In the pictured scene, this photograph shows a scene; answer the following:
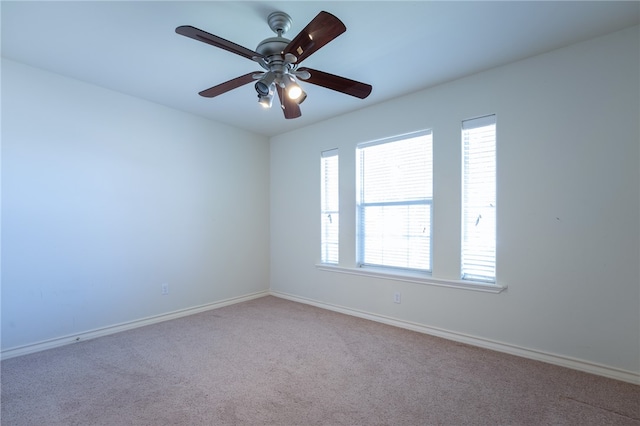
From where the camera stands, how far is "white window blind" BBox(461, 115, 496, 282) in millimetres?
2789

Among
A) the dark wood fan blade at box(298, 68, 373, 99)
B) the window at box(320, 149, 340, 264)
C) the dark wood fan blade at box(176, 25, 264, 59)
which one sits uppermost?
the dark wood fan blade at box(176, 25, 264, 59)

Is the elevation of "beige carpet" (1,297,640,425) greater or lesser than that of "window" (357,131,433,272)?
lesser

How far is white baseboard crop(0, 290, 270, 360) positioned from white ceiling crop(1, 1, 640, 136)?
97.6 inches

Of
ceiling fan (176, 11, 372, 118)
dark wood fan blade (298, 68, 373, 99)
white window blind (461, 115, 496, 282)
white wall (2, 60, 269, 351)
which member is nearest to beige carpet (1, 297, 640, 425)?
white wall (2, 60, 269, 351)

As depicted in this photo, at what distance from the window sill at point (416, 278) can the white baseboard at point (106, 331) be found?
150 centimetres

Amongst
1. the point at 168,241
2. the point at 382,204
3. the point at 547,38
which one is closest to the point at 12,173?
the point at 168,241

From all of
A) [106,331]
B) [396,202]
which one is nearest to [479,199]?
[396,202]

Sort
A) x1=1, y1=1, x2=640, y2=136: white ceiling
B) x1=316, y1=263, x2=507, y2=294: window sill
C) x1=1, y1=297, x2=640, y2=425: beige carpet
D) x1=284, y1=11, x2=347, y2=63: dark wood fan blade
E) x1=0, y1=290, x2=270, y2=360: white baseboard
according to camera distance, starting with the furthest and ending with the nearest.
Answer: x1=316, y1=263, x2=507, y2=294: window sill → x1=0, y1=290, x2=270, y2=360: white baseboard → x1=1, y1=1, x2=640, y2=136: white ceiling → x1=1, y1=297, x2=640, y2=425: beige carpet → x1=284, y1=11, x2=347, y2=63: dark wood fan blade

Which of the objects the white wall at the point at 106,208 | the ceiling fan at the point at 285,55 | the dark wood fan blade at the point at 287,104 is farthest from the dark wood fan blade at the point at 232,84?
the white wall at the point at 106,208

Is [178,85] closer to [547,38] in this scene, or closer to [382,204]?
[382,204]

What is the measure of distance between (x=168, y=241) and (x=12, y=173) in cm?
149

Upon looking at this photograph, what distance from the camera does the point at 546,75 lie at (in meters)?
2.51

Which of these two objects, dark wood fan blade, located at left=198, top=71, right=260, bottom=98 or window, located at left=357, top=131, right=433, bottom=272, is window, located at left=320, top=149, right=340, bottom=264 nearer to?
window, located at left=357, top=131, right=433, bottom=272

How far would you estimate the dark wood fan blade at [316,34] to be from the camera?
1.52m
